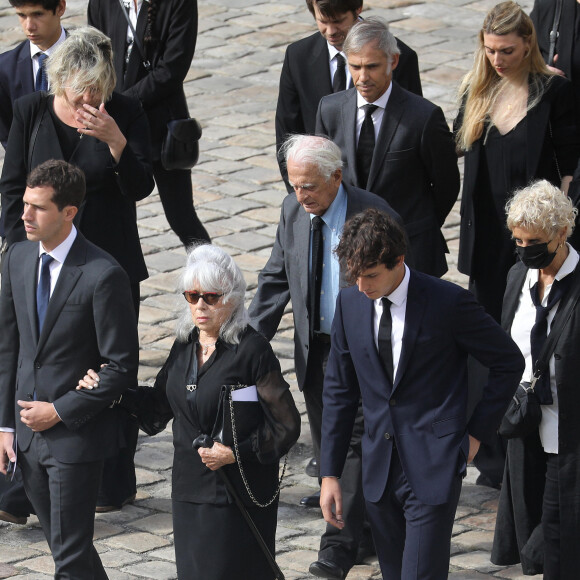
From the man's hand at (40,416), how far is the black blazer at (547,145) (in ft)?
8.94

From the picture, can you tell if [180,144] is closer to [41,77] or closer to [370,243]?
[41,77]

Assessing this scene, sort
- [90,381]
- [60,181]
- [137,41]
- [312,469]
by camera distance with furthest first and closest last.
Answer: [137,41] → [312,469] → [60,181] → [90,381]

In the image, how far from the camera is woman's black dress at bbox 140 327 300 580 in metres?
6.15

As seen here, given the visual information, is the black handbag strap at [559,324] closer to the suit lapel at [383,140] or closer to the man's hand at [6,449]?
the suit lapel at [383,140]

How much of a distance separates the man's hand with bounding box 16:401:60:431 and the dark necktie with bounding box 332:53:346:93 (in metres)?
2.95

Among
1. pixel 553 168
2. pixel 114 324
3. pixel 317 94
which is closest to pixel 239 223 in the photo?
pixel 317 94

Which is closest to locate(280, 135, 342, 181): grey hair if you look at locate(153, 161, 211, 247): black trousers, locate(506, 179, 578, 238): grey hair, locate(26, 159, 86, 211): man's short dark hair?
locate(506, 179, 578, 238): grey hair

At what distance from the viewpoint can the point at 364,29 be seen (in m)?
7.60

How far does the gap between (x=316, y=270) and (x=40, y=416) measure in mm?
1544

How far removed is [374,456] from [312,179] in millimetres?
1472

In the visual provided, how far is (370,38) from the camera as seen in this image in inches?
297

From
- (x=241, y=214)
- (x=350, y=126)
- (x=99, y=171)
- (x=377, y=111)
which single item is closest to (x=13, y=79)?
(x=99, y=171)

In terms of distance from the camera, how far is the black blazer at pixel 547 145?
7.86 metres

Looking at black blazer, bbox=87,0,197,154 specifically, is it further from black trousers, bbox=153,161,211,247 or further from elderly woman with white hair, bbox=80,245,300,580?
elderly woman with white hair, bbox=80,245,300,580
